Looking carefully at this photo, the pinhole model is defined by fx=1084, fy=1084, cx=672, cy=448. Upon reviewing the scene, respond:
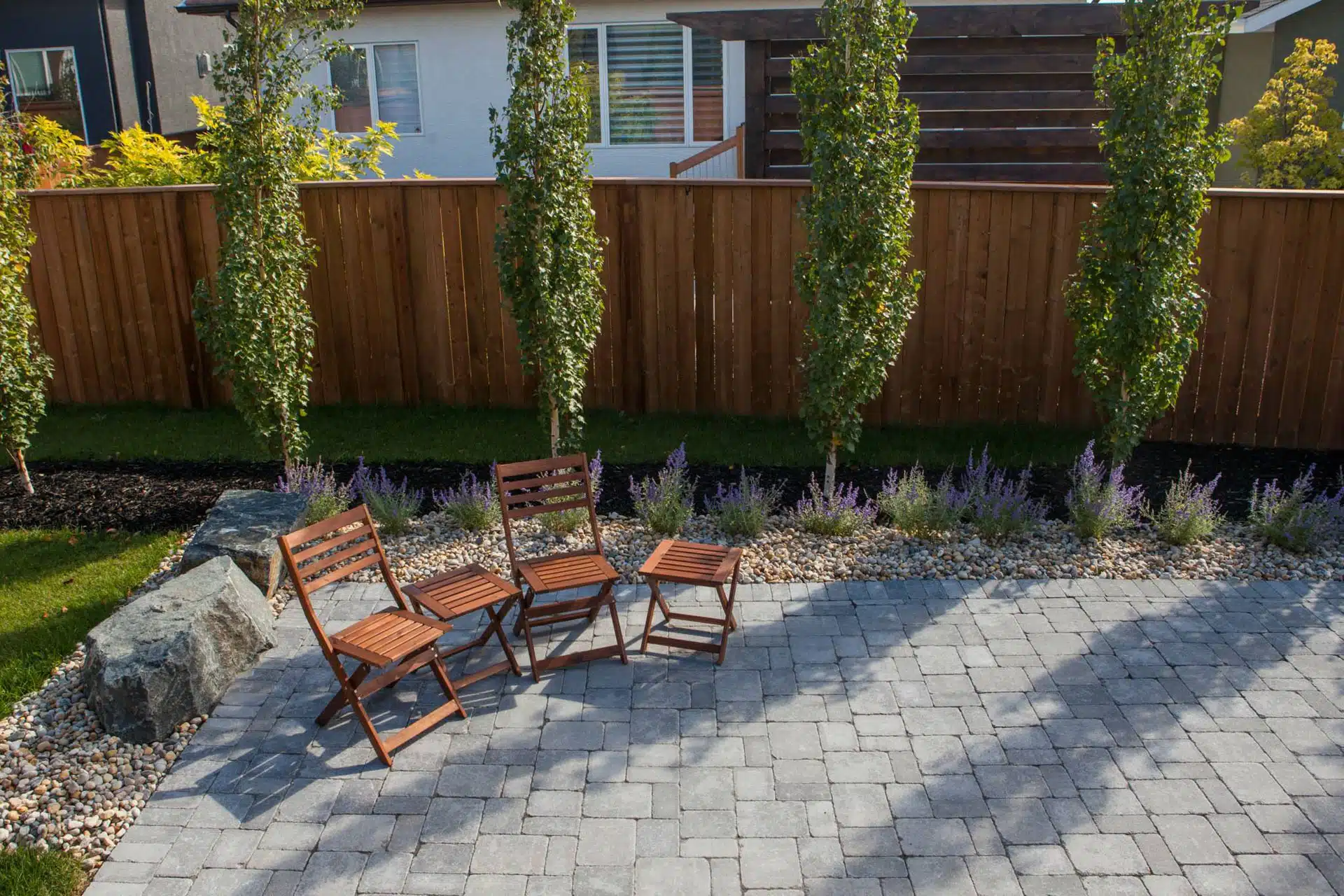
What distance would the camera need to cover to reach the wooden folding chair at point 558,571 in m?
6.00

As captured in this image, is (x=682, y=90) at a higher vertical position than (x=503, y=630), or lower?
higher

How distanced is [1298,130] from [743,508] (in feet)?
27.6

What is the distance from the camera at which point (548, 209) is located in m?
7.45

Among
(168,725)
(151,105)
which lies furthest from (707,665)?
(151,105)

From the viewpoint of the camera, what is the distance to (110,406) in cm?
1060

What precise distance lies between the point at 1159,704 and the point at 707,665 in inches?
92.5

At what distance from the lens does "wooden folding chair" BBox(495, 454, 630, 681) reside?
600 centimetres

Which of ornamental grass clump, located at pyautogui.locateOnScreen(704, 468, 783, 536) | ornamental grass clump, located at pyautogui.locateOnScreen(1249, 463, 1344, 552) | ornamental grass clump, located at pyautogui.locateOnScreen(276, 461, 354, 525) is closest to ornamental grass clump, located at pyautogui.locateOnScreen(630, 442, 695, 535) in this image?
ornamental grass clump, located at pyautogui.locateOnScreen(704, 468, 783, 536)

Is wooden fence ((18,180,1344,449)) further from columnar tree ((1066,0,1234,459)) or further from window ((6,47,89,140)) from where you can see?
window ((6,47,89,140))

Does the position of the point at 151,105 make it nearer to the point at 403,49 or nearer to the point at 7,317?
the point at 403,49

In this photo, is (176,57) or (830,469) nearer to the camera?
(830,469)

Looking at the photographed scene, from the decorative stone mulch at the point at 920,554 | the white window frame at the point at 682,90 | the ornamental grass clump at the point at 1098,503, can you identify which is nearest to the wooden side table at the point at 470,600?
the decorative stone mulch at the point at 920,554

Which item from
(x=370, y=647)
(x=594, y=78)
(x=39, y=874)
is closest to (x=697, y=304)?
(x=370, y=647)

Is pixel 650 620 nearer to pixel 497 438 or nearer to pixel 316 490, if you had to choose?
pixel 316 490
